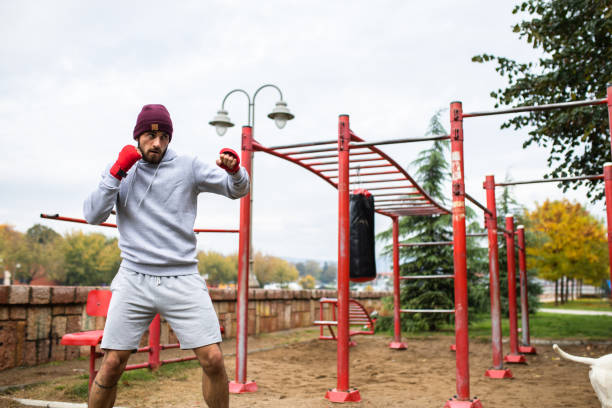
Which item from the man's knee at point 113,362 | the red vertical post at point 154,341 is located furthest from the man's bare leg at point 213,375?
the red vertical post at point 154,341

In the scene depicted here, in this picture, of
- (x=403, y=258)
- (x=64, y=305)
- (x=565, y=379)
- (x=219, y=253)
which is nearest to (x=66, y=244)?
(x=219, y=253)

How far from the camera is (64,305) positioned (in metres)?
5.59

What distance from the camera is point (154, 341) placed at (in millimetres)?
4703

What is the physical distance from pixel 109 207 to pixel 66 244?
42540 millimetres

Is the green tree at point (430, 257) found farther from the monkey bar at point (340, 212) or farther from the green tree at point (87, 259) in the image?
the green tree at point (87, 259)

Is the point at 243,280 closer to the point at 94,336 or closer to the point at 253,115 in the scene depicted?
the point at 94,336

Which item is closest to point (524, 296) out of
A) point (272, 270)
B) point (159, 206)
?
point (159, 206)

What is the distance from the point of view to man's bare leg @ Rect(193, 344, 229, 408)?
7.33 feet

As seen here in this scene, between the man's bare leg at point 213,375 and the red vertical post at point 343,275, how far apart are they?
1.93 metres

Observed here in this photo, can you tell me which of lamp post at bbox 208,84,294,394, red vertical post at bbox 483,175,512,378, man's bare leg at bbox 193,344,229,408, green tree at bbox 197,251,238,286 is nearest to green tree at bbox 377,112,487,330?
red vertical post at bbox 483,175,512,378

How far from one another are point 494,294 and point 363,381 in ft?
5.39

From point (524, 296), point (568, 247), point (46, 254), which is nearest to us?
point (524, 296)

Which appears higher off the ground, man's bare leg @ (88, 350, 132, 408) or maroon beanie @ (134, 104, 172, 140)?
maroon beanie @ (134, 104, 172, 140)

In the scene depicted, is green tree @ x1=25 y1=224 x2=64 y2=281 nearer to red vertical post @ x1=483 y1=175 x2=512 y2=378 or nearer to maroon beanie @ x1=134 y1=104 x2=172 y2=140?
red vertical post @ x1=483 y1=175 x2=512 y2=378
